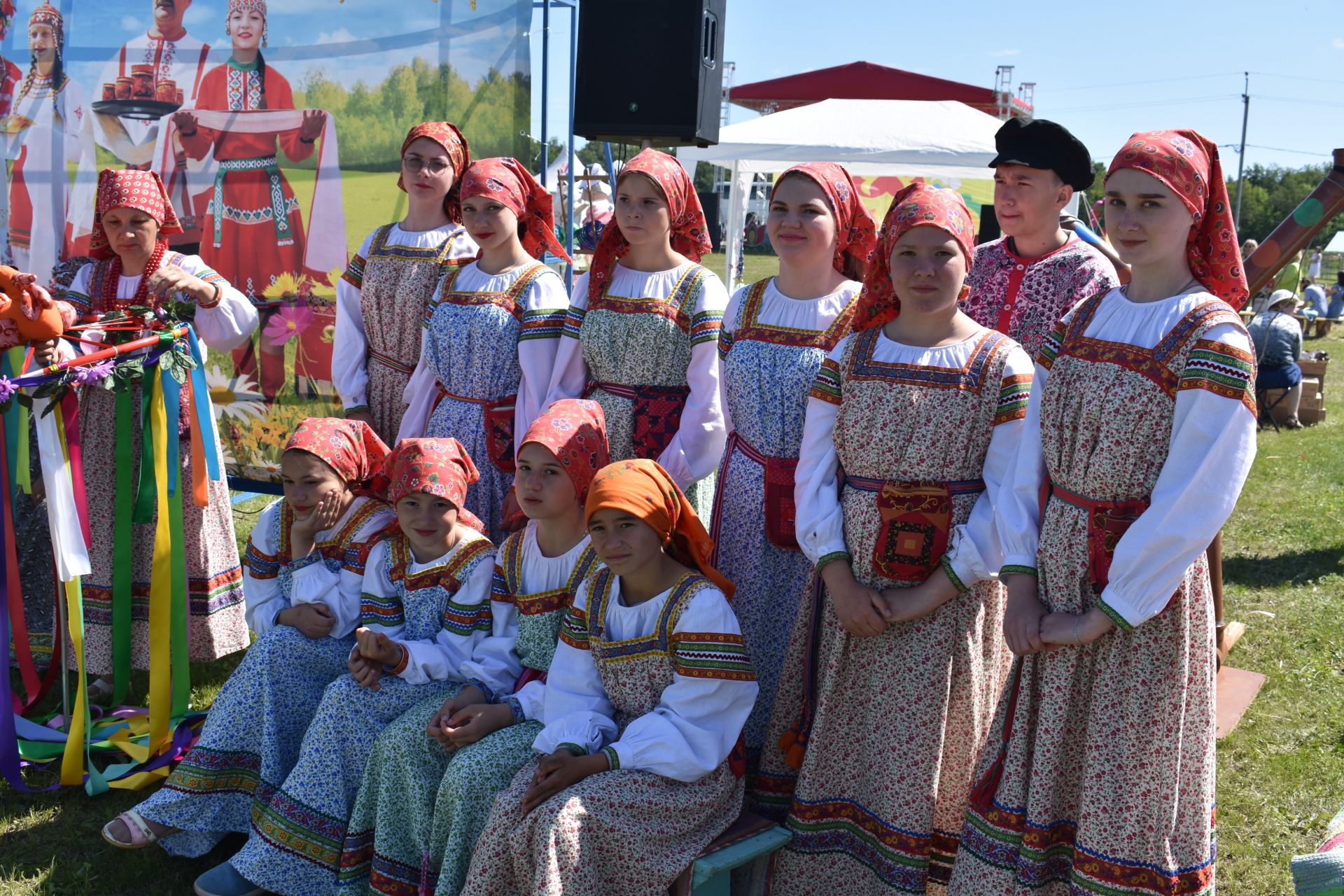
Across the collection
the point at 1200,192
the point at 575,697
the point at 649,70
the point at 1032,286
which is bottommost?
the point at 575,697

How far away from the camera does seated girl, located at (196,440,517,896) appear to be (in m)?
2.99

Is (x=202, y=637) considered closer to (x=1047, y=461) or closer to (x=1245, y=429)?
(x=1047, y=461)

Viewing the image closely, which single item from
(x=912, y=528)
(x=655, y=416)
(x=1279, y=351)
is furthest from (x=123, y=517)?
(x=1279, y=351)

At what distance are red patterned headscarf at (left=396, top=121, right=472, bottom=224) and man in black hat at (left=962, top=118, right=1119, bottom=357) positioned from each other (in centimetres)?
178

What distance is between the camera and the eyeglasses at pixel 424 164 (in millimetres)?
3986

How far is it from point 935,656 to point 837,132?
391 inches

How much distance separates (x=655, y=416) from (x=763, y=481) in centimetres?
55

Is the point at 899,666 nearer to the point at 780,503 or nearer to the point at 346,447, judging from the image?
the point at 780,503

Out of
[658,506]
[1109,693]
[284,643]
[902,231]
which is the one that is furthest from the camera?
[284,643]

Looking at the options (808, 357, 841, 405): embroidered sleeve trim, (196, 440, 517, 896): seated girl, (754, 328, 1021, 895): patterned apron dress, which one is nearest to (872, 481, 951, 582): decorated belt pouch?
(754, 328, 1021, 895): patterned apron dress

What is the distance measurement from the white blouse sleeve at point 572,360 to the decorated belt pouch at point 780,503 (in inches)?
33.0

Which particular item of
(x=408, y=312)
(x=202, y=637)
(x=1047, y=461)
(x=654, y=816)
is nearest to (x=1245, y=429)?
(x=1047, y=461)

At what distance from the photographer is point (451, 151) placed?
158 inches

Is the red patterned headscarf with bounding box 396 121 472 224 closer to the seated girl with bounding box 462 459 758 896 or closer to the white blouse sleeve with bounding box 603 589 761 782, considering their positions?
the seated girl with bounding box 462 459 758 896
